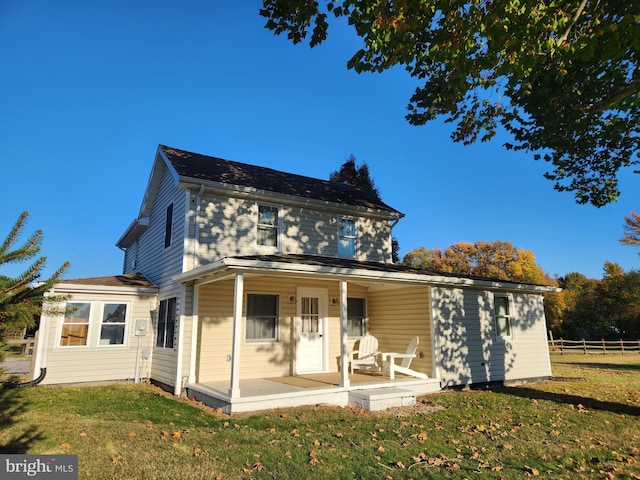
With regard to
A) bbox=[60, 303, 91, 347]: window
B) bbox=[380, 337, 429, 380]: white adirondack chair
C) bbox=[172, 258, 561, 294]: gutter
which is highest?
bbox=[172, 258, 561, 294]: gutter

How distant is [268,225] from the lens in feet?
38.5

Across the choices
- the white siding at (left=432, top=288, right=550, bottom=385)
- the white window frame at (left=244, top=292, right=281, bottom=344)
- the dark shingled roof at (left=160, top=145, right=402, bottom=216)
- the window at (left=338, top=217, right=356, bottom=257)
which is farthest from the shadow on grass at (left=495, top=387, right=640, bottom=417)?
the dark shingled roof at (left=160, top=145, right=402, bottom=216)

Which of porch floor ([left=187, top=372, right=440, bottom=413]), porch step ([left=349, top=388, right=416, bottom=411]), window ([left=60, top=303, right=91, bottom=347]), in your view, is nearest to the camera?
porch floor ([left=187, top=372, right=440, bottom=413])

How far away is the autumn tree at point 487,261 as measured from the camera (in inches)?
1597

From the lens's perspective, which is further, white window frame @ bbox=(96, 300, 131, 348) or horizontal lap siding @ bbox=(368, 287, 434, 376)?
white window frame @ bbox=(96, 300, 131, 348)

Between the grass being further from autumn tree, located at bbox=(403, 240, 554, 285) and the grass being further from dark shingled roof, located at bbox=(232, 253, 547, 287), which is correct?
autumn tree, located at bbox=(403, 240, 554, 285)

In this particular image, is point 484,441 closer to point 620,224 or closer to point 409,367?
point 409,367

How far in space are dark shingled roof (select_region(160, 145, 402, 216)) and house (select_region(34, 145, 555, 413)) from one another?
10cm

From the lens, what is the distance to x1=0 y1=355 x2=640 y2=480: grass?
185 inches

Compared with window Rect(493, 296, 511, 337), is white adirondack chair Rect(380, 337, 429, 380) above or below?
below

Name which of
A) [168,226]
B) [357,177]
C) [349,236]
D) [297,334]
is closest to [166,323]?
[168,226]

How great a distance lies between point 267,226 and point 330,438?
692 cm

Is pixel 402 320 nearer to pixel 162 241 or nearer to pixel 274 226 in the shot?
pixel 274 226

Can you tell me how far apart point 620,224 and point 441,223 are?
16.5 meters
